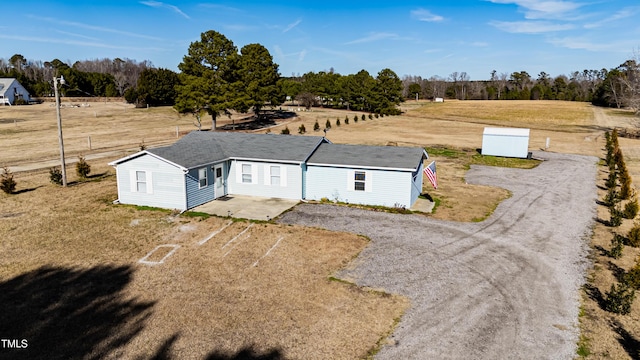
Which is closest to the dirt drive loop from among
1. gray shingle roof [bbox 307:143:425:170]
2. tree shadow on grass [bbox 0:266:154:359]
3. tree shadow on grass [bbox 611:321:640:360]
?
tree shadow on grass [bbox 611:321:640:360]

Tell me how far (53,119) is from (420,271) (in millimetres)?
73017

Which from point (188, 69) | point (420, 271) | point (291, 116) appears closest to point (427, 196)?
point (420, 271)

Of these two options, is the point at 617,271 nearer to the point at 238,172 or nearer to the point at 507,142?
the point at 238,172

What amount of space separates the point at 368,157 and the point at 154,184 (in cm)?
1233

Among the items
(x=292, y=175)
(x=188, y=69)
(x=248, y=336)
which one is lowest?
(x=248, y=336)

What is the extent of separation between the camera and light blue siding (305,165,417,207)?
2359 centimetres

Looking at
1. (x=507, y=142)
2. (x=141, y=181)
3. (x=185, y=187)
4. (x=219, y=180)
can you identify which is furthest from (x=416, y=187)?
(x=507, y=142)

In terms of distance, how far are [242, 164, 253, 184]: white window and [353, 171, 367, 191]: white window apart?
21.2ft

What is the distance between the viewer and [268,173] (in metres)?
25.4

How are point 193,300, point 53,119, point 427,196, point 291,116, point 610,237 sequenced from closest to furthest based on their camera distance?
point 193,300 → point 610,237 → point 427,196 → point 53,119 → point 291,116

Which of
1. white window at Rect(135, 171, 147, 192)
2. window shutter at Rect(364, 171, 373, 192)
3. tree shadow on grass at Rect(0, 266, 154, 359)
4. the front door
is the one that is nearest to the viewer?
tree shadow on grass at Rect(0, 266, 154, 359)

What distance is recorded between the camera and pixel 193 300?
13.3 meters

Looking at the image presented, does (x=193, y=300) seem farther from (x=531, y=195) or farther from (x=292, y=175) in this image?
(x=531, y=195)

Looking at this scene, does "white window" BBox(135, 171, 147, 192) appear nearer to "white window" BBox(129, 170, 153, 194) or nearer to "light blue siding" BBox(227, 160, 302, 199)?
"white window" BBox(129, 170, 153, 194)
